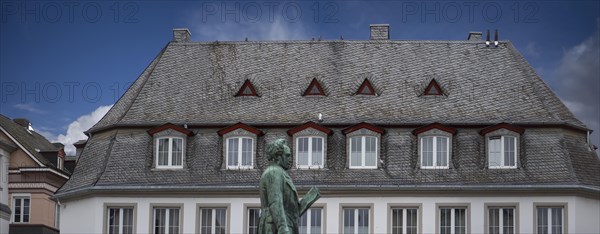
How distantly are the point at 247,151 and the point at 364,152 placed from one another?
5.13 m

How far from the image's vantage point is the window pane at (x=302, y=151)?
6022cm

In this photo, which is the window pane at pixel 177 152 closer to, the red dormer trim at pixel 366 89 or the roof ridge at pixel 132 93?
the roof ridge at pixel 132 93

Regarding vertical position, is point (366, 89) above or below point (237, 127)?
above

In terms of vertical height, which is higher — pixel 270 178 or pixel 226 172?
pixel 226 172

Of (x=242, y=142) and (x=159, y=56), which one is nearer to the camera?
(x=242, y=142)

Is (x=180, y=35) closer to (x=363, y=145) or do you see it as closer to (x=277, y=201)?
(x=363, y=145)

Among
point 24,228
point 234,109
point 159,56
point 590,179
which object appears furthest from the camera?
point 24,228

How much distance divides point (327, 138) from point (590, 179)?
11.4 m

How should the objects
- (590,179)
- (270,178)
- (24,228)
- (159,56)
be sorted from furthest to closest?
(24,228)
(159,56)
(590,179)
(270,178)

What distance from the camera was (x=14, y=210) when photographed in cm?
7475

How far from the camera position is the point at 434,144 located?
60.0m

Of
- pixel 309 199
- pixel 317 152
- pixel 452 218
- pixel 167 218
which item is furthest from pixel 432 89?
pixel 309 199

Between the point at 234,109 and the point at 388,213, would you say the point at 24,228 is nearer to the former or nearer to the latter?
the point at 234,109

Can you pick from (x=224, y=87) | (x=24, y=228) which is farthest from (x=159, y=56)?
(x=24, y=228)
